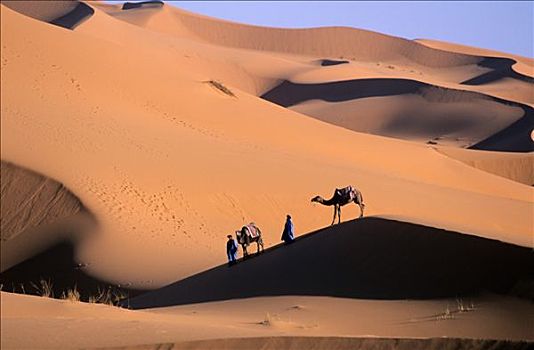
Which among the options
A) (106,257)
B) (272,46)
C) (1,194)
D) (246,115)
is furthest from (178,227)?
(272,46)

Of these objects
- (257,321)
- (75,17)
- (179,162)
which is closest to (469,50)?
(75,17)

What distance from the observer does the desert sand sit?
1263cm

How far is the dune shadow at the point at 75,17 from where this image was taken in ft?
248

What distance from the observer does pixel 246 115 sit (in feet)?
127

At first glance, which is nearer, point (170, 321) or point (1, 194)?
point (170, 321)

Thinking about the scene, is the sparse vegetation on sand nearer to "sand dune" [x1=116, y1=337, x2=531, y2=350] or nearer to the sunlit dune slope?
the sunlit dune slope

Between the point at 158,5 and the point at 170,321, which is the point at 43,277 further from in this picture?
the point at 158,5

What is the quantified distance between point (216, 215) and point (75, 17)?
56333 millimetres

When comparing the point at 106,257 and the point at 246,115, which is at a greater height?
the point at 246,115

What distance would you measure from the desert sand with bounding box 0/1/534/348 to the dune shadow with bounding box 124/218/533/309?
3 centimetres

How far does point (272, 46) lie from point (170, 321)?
320 ft

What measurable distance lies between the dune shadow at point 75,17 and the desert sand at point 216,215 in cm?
3270

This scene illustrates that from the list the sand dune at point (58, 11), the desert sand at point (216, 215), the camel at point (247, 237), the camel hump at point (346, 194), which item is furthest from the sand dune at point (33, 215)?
the sand dune at point (58, 11)

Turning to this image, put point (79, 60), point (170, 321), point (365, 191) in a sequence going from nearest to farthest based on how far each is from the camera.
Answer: point (170, 321), point (365, 191), point (79, 60)
